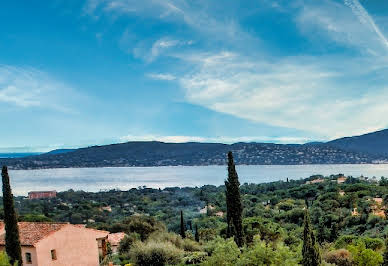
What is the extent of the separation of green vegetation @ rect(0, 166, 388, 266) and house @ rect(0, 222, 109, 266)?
6.86 feet

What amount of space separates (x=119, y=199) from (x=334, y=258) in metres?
55.1

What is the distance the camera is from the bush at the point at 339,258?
1859 cm

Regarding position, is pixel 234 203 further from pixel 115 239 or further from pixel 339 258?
pixel 115 239

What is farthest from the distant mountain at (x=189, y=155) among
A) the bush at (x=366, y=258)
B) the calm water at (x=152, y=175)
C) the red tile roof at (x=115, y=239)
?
the bush at (x=366, y=258)

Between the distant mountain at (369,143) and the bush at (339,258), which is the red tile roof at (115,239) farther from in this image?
the distant mountain at (369,143)

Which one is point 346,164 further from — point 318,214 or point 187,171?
point 318,214

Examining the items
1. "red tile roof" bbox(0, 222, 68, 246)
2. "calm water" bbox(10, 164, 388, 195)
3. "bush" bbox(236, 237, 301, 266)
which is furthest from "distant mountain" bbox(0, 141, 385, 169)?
"bush" bbox(236, 237, 301, 266)

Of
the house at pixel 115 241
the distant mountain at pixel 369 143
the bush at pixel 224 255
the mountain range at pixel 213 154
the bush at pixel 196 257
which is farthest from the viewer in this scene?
the mountain range at pixel 213 154

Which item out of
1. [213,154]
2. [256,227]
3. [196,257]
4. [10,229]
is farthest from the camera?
[213,154]

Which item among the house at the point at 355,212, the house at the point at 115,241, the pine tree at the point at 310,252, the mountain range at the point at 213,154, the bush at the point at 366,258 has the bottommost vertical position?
the house at the point at 355,212

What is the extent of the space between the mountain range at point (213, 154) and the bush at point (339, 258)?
3841 inches

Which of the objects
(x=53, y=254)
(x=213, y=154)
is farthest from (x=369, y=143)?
(x=53, y=254)

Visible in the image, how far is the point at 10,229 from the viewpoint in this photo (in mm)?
16312

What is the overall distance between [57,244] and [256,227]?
57.1 feet
